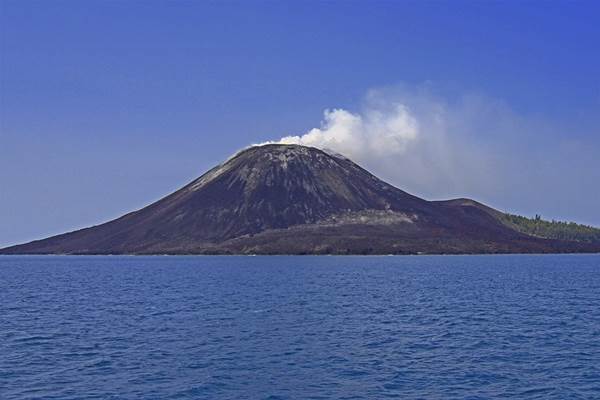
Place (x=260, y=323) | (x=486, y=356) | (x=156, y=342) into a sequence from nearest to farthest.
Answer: (x=486, y=356), (x=156, y=342), (x=260, y=323)

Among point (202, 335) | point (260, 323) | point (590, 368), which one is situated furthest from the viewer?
point (260, 323)

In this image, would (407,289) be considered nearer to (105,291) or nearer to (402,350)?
(105,291)

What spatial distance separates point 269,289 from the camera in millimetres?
115500

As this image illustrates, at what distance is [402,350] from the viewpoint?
51.7m

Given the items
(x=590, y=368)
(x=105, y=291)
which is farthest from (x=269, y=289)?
(x=590, y=368)

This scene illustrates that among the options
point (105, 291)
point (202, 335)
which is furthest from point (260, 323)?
point (105, 291)

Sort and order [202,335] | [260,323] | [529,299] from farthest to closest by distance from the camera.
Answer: [529,299] → [260,323] → [202,335]

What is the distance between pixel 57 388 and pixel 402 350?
25.6 m

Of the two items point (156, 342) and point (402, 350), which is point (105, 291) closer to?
point (156, 342)

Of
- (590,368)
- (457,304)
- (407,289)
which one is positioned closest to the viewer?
(590,368)

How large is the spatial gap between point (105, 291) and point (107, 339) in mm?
59721

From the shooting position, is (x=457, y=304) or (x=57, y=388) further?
(x=457, y=304)

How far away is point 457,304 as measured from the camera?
87.3 m

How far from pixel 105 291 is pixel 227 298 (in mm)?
28888
